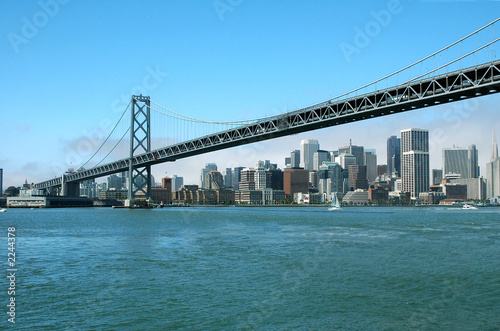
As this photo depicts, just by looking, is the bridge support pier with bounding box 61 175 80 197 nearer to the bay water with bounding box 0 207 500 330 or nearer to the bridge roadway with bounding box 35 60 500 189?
the bridge roadway with bounding box 35 60 500 189

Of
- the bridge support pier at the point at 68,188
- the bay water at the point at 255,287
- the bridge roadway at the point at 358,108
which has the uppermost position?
the bridge roadway at the point at 358,108

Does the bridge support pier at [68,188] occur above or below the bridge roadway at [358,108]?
below

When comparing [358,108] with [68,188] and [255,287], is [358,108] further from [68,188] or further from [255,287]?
[68,188]

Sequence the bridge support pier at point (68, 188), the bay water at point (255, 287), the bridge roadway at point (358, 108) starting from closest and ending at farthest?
1. the bay water at point (255, 287)
2. the bridge roadway at point (358, 108)
3. the bridge support pier at point (68, 188)

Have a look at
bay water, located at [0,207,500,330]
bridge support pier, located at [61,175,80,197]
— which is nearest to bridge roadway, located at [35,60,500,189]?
bay water, located at [0,207,500,330]

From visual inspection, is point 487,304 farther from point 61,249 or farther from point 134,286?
point 61,249

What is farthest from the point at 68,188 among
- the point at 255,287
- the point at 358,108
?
the point at 255,287


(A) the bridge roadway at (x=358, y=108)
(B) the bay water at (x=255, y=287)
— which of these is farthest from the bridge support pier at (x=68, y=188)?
(B) the bay water at (x=255, y=287)

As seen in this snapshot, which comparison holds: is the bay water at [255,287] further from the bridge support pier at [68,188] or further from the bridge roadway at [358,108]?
the bridge support pier at [68,188]
